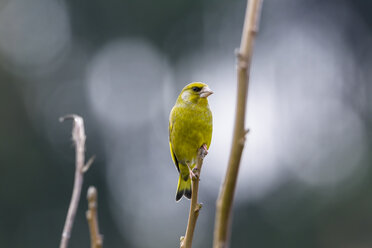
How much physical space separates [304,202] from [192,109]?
1240cm

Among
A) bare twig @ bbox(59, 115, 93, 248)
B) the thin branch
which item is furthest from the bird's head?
the thin branch

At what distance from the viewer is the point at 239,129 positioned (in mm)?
822

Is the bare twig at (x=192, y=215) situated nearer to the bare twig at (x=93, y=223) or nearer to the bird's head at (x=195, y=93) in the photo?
the bare twig at (x=93, y=223)

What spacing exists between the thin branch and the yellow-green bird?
7.69 ft

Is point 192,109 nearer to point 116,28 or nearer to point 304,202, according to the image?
point 304,202

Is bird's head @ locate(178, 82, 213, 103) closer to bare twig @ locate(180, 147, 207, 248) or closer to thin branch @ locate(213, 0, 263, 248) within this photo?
bare twig @ locate(180, 147, 207, 248)

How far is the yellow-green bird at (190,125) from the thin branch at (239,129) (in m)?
2.35

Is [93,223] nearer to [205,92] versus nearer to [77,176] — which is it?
[77,176]

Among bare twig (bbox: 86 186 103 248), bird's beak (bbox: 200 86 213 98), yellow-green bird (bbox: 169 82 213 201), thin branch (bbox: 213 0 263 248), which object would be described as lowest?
bare twig (bbox: 86 186 103 248)

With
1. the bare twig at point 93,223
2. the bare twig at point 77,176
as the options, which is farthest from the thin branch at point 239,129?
the bare twig at point 77,176

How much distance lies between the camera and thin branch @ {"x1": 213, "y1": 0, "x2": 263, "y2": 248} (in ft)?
2.62

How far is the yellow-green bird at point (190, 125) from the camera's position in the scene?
3.27 metres

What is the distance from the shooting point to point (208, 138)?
329 centimetres

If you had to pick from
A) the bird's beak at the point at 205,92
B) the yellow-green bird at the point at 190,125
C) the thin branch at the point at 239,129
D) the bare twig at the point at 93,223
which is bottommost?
the bare twig at the point at 93,223
